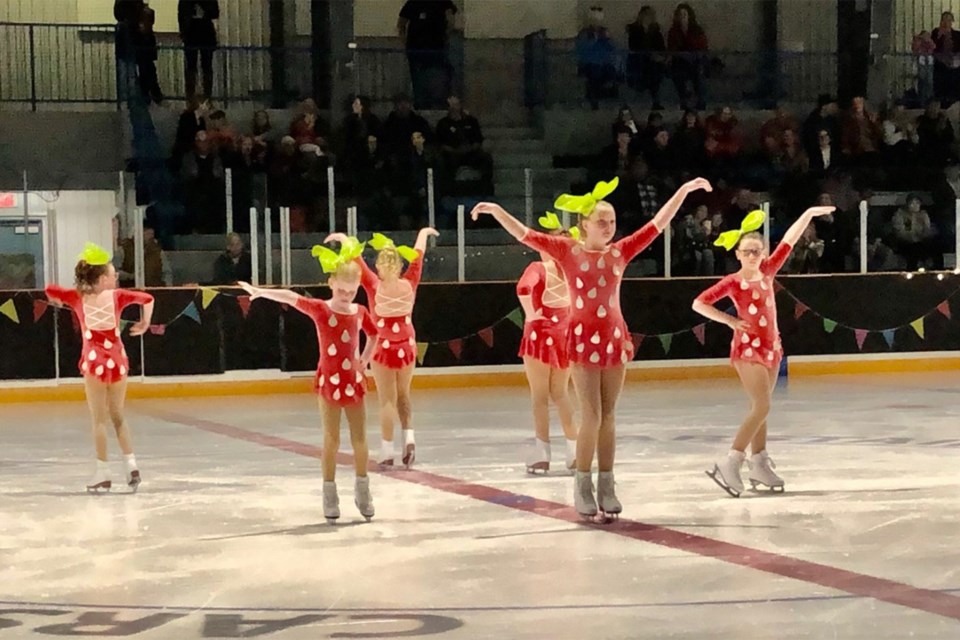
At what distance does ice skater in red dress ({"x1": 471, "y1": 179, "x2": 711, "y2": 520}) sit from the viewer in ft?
23.4

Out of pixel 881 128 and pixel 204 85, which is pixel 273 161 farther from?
pixel 881 128

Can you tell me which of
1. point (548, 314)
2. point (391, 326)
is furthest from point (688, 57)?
point (548, 314)

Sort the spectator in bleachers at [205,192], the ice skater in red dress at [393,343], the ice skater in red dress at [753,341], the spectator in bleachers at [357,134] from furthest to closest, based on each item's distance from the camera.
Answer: the spectator in bleachers at [357,134] → the spectator in bleachers at [205,192] → the ice skater in red dress at [393,343] → the ice skater in red dress at [753,341]

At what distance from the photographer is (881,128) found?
1853 centimetres

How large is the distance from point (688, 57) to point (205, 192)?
6.35 metres

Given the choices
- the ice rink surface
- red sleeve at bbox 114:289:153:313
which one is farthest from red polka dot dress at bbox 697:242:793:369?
red sleeve at bbox 114:289:153:313

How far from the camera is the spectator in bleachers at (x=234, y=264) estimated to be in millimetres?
15133

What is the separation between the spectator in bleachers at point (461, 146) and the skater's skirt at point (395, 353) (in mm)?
8099

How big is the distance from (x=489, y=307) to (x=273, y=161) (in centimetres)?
322

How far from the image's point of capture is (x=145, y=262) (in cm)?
1480

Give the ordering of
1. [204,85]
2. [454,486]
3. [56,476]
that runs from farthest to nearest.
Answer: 1. [204,85]
2. [56,476]
3. [454,486]

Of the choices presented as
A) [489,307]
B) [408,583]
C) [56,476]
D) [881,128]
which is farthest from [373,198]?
[408,583]

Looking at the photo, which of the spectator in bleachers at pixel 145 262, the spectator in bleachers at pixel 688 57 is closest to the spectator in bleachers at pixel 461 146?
the spectator in bleachers at pixel 688 57

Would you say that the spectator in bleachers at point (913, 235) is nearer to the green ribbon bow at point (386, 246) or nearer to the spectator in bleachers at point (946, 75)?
the spectator in bleachers at point (946, 75)
